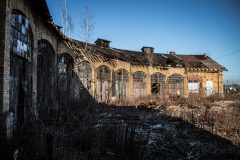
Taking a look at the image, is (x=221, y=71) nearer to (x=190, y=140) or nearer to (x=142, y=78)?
(x=142, y=78)

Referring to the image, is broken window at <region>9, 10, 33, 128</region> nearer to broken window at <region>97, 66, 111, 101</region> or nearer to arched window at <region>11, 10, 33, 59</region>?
arched window at <region>11, 10, 33, 59</region>

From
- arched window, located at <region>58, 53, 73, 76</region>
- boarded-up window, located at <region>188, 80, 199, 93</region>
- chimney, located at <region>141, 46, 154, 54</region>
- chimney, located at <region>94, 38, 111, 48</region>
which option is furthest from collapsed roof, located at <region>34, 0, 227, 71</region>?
arched window, located at <region>58, 53, 73, 76</region>

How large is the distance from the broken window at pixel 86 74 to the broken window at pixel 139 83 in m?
6.77

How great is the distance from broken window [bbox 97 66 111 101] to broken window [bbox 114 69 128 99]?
1.19 m

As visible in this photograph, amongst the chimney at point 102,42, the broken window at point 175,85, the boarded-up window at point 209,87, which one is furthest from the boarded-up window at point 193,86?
the chimney at point 102,42

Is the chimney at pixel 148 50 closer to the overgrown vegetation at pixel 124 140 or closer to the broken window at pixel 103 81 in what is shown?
the broken window at pixel 103 81

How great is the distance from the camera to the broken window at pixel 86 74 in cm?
2219

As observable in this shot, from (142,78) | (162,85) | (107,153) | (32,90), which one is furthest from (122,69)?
(107,153)

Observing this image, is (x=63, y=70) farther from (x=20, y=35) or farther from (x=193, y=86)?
(x=193, y=86)

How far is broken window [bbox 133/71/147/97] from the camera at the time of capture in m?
28.2

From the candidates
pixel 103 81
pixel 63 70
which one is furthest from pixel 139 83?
pixel 63 70

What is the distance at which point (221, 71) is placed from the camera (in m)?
35.1

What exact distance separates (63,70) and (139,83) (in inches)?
504

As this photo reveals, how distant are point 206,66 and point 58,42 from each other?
2516 cm
